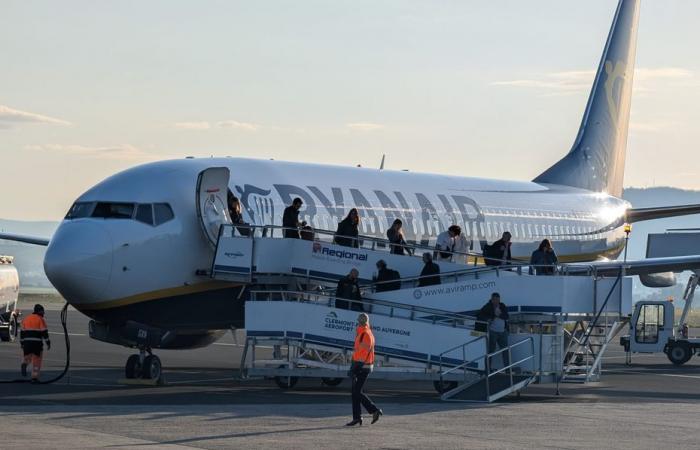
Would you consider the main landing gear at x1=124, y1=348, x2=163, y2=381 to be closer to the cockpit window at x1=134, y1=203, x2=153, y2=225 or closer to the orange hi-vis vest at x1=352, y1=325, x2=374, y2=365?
the cockpit window at x1=134, y1=203, x2=153, y2=225

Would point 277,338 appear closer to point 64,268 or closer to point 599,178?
point 64,268

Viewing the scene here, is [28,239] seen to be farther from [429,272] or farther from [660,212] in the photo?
[429,272]

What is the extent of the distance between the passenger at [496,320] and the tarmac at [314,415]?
3.80 ft

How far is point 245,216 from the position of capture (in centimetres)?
2839

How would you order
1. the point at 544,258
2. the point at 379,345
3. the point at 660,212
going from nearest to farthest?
the point at 379,345, the point at 544,258, the point at 660,212

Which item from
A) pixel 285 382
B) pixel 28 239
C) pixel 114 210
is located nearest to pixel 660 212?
pixel 285 382

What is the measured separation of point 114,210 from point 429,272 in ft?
20.9

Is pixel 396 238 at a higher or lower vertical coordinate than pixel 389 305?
higher

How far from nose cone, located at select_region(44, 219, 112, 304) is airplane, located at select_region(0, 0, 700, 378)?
22mm

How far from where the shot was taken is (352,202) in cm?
3200

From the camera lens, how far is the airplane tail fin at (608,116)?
46562 millimetres

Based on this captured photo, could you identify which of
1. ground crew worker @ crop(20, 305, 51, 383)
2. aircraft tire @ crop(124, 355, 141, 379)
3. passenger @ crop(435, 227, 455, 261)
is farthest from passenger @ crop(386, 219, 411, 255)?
ground crew worker @ crop(20, 305, 51, 383)

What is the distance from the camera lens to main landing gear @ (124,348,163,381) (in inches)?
1091

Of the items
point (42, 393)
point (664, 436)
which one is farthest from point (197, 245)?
point (664, 436)
